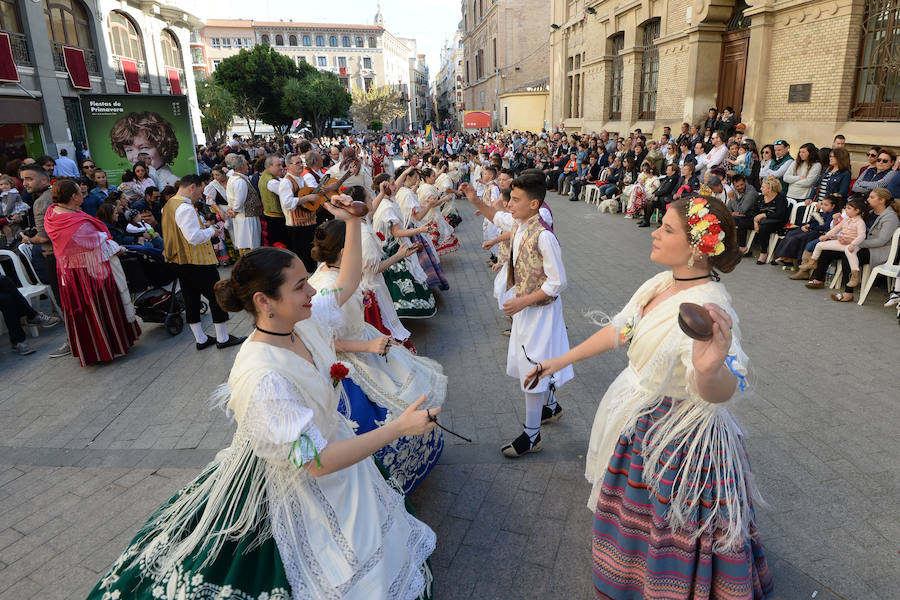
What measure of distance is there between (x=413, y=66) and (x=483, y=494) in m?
128

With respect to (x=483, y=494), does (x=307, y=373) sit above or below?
above

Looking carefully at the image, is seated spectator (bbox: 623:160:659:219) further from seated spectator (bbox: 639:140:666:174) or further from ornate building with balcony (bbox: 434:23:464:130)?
ornate building with balcony (bbox: 434:23:464:130)

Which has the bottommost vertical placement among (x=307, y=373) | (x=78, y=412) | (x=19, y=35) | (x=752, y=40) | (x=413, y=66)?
(x=78, y=412)

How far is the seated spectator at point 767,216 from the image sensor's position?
880 cm

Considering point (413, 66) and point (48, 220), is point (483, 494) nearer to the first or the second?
point (48, 220)

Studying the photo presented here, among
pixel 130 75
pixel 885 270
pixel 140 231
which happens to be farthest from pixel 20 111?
pixel 885 270

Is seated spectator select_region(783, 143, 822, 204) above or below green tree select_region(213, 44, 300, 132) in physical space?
below

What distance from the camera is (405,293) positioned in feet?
21.3

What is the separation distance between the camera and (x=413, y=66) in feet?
393

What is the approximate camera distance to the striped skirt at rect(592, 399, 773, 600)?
2156 mm

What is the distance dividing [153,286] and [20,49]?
15317 millimetres

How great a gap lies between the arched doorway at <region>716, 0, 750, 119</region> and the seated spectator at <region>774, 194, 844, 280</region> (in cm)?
733

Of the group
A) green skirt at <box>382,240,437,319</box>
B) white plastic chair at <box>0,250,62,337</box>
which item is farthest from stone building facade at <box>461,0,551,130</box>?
white plastic chair at <box>0,250,62,337</box>

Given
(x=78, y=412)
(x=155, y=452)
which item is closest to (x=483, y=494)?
(x=155, y=452)
